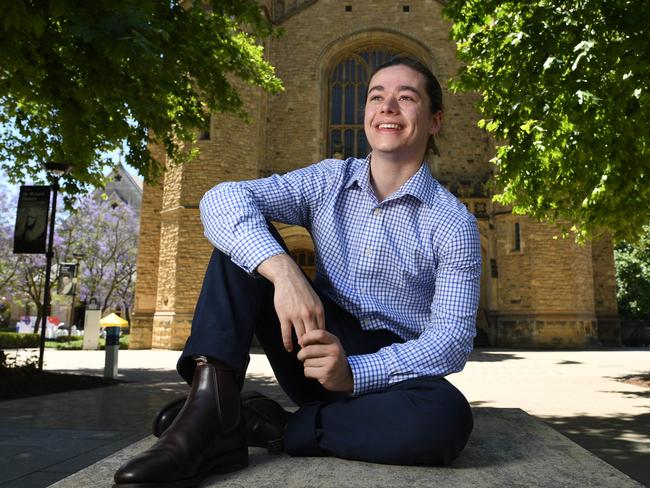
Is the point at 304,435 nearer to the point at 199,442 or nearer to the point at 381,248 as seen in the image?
the point at 199,442

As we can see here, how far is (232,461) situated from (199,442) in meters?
0.14

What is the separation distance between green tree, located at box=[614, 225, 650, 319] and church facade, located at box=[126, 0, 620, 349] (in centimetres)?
485

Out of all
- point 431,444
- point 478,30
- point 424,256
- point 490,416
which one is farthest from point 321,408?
point 478,30

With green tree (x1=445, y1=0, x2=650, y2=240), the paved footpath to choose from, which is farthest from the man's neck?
green tree (x1=445, y1=0, x2=650, y2=240)

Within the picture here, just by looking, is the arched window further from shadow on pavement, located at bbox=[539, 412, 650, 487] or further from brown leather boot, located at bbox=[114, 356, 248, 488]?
brown leather boot, located at bbox=[114, 356, 248, 488]

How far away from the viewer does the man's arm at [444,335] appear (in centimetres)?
166

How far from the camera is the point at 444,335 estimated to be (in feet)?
5.74

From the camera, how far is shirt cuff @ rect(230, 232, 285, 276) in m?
1.61

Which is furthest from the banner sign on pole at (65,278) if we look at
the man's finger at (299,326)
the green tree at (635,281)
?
the green tree at (635,281)

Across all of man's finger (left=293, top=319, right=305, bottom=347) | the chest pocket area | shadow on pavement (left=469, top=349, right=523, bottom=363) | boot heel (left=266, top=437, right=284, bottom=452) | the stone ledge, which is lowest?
shadow on pavement (left=469, top=349, right=523, bottom=363)

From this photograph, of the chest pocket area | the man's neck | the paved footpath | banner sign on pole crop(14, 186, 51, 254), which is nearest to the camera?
the chest pocket area

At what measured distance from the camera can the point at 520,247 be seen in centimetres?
1862

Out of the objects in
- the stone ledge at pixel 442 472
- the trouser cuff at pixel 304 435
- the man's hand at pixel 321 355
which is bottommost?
the stone ledge at pixel 442 472

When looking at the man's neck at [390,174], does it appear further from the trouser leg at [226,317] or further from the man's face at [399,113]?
the trouser leg at [226,317]
